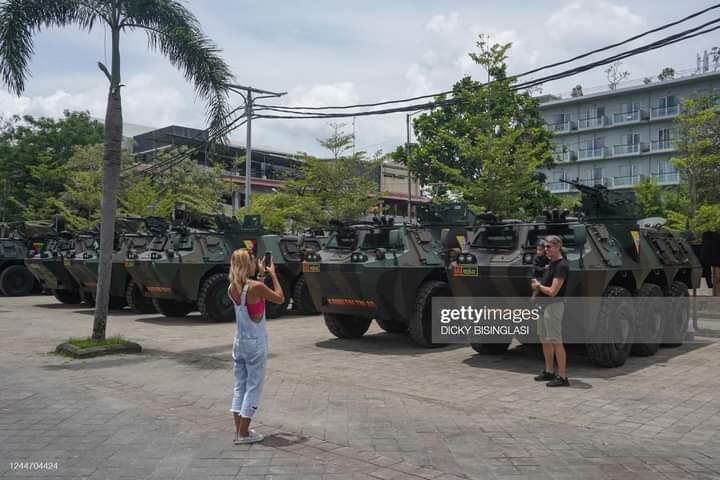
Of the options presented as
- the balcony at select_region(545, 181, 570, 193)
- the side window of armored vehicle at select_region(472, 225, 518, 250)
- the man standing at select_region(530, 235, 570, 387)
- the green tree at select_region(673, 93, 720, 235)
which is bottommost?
the man standing at select_region(530, 235, 570, 387)

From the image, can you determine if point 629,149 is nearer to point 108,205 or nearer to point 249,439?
point 108,205

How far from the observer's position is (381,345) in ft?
37.0

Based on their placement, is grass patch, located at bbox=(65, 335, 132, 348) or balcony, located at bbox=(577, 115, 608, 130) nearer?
grass patch, located at bbox=(65, 335, 132, 348)

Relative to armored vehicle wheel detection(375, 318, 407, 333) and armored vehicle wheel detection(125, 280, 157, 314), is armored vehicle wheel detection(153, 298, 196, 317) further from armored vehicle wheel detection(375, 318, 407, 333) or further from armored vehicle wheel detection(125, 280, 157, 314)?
armored vehicle wheel detection(375, 318, 407, 333)

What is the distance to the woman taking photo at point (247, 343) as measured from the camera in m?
5.45

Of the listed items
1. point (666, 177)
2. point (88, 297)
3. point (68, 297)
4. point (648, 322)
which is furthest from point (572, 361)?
point (666, 177)

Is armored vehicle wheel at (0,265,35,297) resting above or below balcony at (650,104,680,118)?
below

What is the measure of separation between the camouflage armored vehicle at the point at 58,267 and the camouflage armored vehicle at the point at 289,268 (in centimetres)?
525

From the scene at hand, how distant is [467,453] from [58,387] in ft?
15.7

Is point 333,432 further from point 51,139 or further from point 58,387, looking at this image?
point 51,139

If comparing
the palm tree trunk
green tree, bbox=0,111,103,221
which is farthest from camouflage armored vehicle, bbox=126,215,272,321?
green tree, bbox=0,111,103,221

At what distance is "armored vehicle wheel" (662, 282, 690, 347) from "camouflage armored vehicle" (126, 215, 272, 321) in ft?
25.9

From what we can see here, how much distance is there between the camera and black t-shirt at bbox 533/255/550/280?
8.39m

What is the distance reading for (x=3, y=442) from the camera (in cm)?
549
